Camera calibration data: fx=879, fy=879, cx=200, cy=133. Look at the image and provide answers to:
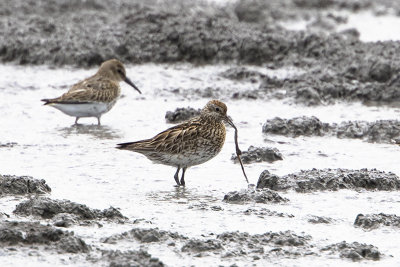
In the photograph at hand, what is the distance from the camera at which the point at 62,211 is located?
698cm

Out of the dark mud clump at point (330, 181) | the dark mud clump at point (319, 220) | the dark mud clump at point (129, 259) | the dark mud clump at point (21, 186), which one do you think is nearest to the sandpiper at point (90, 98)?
the dark mud clump at point (21, 186)

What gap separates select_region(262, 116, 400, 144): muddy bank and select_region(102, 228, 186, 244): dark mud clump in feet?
14.5

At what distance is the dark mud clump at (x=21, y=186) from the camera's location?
304 inches

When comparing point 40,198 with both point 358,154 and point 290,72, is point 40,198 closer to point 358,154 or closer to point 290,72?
point 358,154

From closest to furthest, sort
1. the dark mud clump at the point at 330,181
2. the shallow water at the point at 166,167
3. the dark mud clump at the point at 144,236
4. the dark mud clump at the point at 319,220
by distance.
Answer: the dark mud clump at the point at 144,236, the shallow water at the point at 166,167, the dark mud clump at the point at 319,220, the dark mud clump at the point at 330,181

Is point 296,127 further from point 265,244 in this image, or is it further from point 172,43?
point 172,43

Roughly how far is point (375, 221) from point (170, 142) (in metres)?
2.41

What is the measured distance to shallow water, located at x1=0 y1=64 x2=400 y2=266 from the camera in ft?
22.7

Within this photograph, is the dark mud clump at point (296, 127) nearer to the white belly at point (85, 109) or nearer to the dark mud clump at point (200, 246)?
the white belly at point (85, 109)

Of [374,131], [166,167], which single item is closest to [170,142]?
[166,167]

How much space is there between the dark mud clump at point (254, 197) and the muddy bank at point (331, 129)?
2975 mm

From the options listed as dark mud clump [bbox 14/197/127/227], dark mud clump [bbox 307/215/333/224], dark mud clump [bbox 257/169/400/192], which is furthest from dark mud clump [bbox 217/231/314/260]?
dark mud clump [bbox 257/169/400/192]

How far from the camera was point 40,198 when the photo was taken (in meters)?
7.12

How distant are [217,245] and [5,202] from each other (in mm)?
2088
